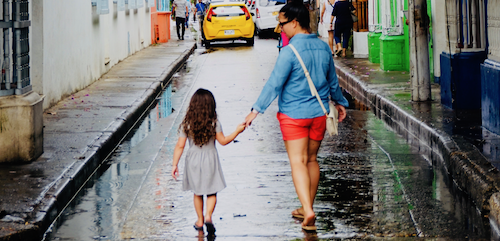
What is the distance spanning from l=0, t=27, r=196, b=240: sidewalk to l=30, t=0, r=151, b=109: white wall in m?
0.25

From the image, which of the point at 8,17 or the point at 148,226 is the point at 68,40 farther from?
the point at 148,226

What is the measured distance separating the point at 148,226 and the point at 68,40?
310 inches

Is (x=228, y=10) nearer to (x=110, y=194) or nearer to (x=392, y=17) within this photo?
(x=392, y=17)

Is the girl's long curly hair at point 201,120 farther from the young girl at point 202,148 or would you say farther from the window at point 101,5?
the window at point 101,5

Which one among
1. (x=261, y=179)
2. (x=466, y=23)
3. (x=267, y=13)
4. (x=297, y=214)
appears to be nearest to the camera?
(x=297, y=214)

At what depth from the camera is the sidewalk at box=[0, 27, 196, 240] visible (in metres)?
5.94

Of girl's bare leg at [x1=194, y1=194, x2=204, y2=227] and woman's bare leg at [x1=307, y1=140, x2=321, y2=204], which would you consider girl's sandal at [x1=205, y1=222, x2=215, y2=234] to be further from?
woman's bare leg at [x1=307, y1=140, x2=321, y2=204]

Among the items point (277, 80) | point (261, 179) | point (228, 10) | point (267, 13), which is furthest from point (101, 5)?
point (267, 13)

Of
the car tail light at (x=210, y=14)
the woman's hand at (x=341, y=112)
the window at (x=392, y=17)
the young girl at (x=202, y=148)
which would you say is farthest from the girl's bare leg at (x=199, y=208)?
the car tail light at (x=210, y=14)

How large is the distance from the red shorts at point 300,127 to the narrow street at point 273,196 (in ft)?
2.29

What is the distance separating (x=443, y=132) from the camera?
872 centimetres

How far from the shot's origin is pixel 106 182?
7602mm

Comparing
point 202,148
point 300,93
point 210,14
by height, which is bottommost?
point 202,148

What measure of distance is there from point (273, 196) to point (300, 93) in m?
1.45
